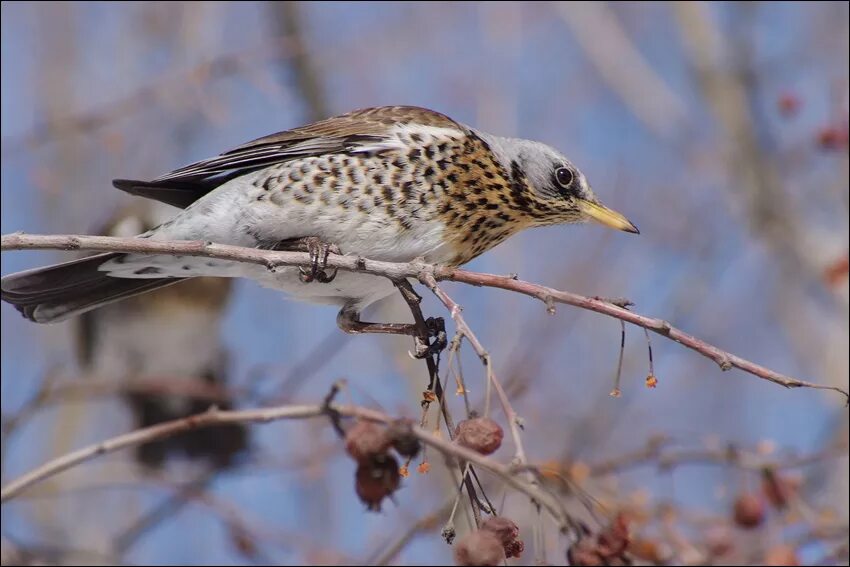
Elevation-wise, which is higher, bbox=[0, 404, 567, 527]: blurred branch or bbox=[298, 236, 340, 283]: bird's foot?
bbox=[298, 236, 340, 283]: bird's foot

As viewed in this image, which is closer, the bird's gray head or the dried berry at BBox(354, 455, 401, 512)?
the dried berry at BBox(354, 455, 401, 512)

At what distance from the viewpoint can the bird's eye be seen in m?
4.48

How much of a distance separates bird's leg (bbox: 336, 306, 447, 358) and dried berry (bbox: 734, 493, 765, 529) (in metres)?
1.40

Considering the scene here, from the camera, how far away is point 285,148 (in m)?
4.27

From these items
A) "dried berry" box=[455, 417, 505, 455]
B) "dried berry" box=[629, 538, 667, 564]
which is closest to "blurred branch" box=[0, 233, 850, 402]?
"dried berry" box=[455, 417, 505, 455]

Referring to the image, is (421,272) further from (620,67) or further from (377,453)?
(620,67)

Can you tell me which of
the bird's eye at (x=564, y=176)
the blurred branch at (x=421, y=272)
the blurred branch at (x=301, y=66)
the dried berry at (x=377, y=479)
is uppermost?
the blurred branch at (x=301, y=66)

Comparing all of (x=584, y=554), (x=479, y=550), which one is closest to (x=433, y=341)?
(x=479, y=550)

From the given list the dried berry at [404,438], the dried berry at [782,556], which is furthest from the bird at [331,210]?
the dried berry at [404,438]

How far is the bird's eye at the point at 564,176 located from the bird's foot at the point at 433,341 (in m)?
1.25

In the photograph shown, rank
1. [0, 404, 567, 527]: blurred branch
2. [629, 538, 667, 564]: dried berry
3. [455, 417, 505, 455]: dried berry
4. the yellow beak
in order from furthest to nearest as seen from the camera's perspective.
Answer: the yellow beak
[629, 538, 667, 564]: dried berry
[455, 417, 505, 455]: dried berry
[0, 404, 567, 527]: blurred branch

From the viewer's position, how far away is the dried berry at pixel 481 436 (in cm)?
222

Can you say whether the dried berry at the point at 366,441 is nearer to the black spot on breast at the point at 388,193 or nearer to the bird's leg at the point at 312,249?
the bird's leg at the point at 312,249

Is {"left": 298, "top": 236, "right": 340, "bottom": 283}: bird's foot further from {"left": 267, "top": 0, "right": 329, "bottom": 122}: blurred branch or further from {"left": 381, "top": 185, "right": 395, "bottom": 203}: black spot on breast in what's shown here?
{"left": 267, "top": 0, "right": 329, "bottom": 122}: blurred branch
